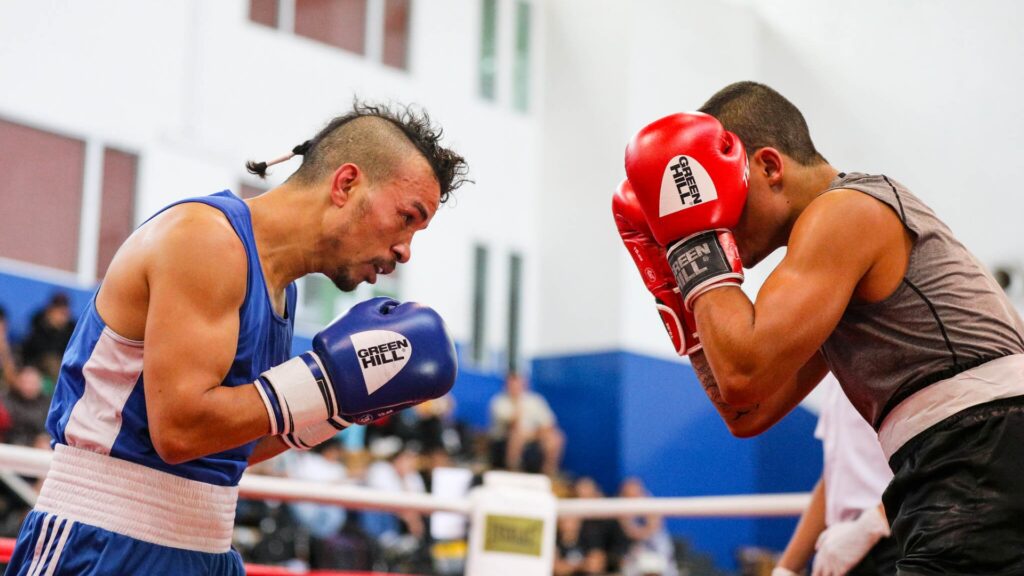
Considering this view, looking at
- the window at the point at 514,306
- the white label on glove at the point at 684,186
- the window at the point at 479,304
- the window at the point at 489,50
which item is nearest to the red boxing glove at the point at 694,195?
the white label on glove at the point at 684,186

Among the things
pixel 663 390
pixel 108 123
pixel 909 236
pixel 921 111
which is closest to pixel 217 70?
pixel 108 123

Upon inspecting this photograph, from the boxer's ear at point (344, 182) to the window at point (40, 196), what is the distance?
286 inches

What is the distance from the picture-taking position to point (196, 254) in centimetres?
203

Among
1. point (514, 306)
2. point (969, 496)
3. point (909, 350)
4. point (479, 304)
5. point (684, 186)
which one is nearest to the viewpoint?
point (969, 496)

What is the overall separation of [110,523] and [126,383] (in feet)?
0.87

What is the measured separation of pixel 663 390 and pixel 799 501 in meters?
8.75

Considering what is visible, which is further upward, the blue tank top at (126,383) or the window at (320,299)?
the window at (320,299)

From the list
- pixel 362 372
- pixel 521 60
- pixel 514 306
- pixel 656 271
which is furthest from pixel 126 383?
pixel 521 60

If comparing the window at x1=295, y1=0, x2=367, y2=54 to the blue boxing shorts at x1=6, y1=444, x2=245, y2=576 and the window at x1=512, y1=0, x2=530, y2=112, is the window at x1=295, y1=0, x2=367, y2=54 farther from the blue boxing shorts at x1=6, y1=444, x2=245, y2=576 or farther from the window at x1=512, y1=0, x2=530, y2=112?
the blue boxing shorts at x1=6, y1=444, x2=245, y2=576

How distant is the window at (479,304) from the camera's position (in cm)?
1197

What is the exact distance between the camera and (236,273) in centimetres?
207

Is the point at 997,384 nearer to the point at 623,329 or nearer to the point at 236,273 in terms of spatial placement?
the point at 236,273

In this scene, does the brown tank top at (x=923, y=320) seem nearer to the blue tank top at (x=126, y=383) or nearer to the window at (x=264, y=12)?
the blue tank top at (x=126, y=383)

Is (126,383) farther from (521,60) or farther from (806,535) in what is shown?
(521,60)
